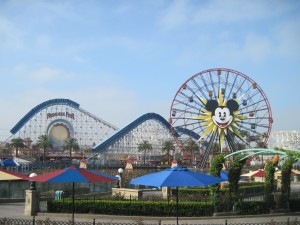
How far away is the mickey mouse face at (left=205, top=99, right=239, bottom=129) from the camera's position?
5497 centimetres

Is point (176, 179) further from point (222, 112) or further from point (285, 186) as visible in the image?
point (222, 112)

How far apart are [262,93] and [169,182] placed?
157 ft

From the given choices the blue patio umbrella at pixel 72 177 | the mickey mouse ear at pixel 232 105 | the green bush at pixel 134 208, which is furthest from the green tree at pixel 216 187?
the mickey mouse ear at pixel 232 105

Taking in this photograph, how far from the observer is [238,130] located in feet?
190

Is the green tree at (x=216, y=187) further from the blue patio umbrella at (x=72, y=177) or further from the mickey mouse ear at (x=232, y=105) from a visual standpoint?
the mickey mouse ear at (x=232, y=105)

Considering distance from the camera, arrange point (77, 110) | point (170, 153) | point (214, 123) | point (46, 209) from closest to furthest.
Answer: point (46, 209), point (214, 123), point (77, 110), point (170, 153)

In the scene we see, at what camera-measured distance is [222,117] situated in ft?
180

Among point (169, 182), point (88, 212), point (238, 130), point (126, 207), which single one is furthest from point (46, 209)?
point (238, 130)

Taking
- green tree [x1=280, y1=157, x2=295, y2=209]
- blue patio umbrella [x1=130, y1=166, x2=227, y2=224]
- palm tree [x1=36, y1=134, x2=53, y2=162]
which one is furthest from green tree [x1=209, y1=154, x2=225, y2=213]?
palm tree [x1=36, y1=134, x2=53, y2=162]

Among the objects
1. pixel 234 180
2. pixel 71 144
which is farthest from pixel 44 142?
pixel 234 180

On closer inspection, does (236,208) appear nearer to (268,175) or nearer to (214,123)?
(268,175)

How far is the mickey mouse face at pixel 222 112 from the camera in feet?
180

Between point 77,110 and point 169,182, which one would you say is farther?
point 77,110

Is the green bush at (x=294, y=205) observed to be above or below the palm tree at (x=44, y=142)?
below
